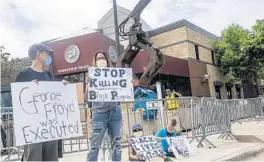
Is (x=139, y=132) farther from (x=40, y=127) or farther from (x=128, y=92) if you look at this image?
(x=40, y=127)

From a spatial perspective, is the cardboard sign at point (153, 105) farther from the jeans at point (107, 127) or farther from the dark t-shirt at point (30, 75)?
the dark t-shirt at point (30, 75)

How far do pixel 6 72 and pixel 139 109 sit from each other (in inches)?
631

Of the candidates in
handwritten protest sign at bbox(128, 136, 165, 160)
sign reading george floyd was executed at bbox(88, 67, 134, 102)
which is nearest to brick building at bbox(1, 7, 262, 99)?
handwritten protest sign at bbox(128, 136, 165, 160)

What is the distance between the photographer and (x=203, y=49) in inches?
984

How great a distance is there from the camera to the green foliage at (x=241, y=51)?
24.4 m

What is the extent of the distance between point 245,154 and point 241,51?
782 inches

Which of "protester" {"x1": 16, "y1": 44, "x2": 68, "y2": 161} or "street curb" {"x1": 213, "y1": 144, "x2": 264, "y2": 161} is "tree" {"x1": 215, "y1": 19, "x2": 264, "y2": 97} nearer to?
"street curb" {"x1": 213, "y1": 144, "x2": 264, "y2": 161}

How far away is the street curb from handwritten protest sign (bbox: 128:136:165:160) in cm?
113

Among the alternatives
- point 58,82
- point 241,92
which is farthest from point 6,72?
point 241,92

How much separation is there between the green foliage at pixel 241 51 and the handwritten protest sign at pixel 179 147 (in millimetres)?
19470

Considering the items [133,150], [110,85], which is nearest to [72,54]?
[133,150]

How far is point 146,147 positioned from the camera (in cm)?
580

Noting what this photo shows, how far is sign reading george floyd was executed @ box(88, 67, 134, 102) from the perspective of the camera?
4.91 m

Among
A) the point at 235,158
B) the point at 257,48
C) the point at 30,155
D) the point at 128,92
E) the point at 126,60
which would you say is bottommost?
the point at 235,158
